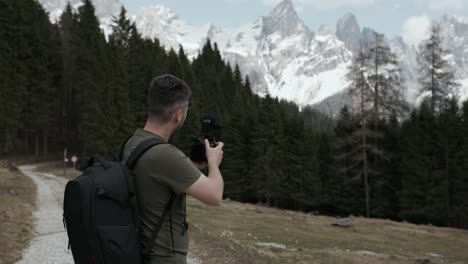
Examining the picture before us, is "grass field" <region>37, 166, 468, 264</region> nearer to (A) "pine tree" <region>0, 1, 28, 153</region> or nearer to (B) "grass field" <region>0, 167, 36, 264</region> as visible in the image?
(B) "grass field" <region>0, 167, 36, 264</region>

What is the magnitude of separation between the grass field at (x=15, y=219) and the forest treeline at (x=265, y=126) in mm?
22638

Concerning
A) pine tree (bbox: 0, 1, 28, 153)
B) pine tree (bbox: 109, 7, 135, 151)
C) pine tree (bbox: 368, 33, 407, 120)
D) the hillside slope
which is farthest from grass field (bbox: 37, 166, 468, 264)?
pine tree (bbox: 0, 1, 28, 153)

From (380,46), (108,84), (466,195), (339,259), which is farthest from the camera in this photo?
(108,84)

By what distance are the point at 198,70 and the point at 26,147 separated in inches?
1535

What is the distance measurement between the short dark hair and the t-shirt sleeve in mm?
317

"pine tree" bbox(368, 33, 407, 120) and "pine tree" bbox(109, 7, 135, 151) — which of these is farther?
"pine tree" bbox(109, 7, 135, 151)

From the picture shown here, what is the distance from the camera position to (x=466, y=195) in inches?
1784

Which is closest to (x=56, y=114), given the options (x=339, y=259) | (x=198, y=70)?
(x=198, y=70)

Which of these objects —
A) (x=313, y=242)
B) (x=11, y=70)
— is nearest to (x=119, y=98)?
(x=11, y=70)

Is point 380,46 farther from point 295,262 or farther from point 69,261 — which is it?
point 69,261

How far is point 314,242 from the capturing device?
74.5 feet

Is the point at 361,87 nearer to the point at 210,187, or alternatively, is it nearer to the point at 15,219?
the point at 15,219

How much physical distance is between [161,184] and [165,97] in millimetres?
653

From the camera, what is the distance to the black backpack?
307 cm
